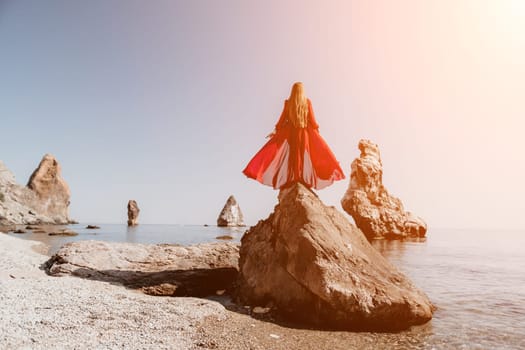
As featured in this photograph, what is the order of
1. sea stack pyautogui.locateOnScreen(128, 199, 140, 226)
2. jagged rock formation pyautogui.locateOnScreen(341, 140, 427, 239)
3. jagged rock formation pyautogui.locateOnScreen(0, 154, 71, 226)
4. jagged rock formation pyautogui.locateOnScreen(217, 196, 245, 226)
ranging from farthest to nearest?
jagged rock formation pyautogui.locateOnScreen(217, 196, 245, 226) → sea stack pyautogui.locateOnScreen(128, 199, 140, 226) → jagged rock formation pyautogui.locateOnScreen(0, 154, 71, 226) → jagged rock formation pyautogui.locateOnScreen(341, 140, 427, 239)

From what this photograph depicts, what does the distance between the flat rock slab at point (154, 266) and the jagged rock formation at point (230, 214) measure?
376 feet

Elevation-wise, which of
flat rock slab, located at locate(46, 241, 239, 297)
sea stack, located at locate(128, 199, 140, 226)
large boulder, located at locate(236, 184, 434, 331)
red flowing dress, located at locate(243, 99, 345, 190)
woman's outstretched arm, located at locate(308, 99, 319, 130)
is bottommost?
sea stack, located at locate(128, 199, 140, 226)

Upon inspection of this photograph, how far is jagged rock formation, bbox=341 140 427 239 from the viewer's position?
62344mm

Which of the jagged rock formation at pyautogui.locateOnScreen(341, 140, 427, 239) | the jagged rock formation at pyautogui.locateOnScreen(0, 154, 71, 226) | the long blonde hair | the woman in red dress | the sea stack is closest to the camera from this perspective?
the long blonde hair

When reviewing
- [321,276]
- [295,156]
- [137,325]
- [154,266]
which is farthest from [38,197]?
[321,276]

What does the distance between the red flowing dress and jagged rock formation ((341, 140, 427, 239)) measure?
54.2 meters

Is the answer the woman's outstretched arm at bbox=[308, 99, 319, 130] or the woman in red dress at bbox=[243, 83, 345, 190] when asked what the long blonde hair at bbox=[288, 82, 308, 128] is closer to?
the woman in red dress at bbox=[243, 83, 345, 190]

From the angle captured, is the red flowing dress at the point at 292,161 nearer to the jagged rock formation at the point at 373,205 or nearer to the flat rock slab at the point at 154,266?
the flat rock slab at the point at 154,266

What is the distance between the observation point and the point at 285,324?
28.2 ft

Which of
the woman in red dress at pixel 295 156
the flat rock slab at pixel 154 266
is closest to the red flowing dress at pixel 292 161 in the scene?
the woman in red dress at pixel 295 156

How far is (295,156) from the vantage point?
36.5 ft

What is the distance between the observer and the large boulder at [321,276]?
8.52 m

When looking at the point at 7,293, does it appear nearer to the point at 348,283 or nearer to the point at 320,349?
the point at 320,349

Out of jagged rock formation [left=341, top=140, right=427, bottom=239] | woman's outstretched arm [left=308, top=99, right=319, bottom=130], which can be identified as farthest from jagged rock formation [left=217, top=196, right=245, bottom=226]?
woman's outstretched arm [left=308, top=99, right=319, bottom=130]
